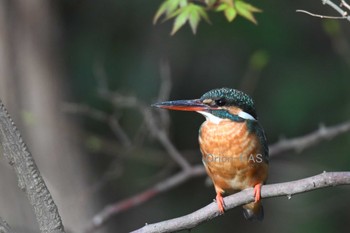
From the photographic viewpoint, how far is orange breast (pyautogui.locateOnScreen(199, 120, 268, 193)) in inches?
119

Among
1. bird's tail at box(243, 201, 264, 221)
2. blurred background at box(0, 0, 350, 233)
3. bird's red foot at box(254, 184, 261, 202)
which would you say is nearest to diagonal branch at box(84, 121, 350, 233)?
blurred background at box(0, 0, 350, 233)

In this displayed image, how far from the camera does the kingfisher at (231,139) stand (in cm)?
303

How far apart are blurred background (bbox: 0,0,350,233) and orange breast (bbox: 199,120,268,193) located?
2214mm

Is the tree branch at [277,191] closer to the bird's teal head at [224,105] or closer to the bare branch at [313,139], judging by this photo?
the bird's teal head at [224,105]

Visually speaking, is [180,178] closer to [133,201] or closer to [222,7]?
[133,201]

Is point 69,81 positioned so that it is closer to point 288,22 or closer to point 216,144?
point 288,22

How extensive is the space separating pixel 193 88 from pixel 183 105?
3.17 meters

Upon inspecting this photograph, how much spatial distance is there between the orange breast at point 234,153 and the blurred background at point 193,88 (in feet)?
7.26

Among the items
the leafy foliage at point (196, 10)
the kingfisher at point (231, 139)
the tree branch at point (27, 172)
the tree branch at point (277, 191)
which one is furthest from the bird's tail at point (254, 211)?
the tree branch at point (27, 172)

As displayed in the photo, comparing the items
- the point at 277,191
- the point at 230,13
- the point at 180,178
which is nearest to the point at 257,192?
the point at 277,191

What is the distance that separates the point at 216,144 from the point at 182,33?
309 centimetres

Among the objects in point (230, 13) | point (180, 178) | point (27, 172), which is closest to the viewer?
point (27, 172)

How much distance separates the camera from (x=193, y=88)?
6.14 metres

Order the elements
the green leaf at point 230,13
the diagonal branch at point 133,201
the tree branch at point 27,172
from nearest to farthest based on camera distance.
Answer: the tree branch at point 27,172
the green leaf at point 230,13
the diagonal branch at point 133,201
